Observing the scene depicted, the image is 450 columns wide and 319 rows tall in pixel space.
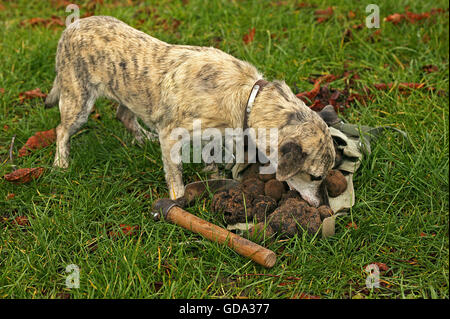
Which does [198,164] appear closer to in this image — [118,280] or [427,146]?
[118,280]

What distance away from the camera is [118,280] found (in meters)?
3.54

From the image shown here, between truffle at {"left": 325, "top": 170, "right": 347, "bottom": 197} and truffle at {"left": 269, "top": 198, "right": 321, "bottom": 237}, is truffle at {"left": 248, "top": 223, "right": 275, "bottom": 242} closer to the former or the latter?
truffle at {"left": 269, "top": 198, "right": 321, "bottom": 237}

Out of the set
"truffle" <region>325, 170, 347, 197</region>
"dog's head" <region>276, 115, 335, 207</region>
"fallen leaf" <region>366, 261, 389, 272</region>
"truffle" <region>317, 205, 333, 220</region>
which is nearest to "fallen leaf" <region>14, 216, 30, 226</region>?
"dog's head" <region>276, 115, 335, 207</region>

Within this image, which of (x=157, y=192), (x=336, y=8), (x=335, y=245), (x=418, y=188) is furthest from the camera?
(x=336, y=8)

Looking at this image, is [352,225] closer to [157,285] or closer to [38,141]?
[157,285]

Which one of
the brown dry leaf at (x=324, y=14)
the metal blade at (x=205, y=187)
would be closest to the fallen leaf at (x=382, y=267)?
the metal blade at (x=205, y=187)

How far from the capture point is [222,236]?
3852mm

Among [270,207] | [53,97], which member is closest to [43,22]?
[53,97]

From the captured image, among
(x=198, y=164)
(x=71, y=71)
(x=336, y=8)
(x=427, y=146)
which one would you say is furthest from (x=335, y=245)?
(x=336, y=8)

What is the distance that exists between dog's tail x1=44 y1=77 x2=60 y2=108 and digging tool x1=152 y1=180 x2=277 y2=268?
6.46 feet

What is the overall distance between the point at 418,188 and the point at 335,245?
975 mm

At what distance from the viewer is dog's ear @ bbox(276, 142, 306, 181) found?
381 cm

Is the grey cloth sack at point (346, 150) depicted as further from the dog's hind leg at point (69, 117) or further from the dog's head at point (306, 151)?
the dog's hind leg at point (69, 117)

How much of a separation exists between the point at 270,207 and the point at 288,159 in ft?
1.69
